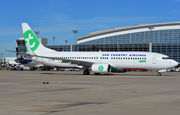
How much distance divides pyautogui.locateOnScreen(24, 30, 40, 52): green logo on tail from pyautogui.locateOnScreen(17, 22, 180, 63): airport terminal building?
44.4 meters

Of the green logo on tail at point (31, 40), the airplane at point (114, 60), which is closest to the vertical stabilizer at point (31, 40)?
the green logo on tail at point (31, 40)

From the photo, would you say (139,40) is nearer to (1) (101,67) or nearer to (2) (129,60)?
(2) (129,60)

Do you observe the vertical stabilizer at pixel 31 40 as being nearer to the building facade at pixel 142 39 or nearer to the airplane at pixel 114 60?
the airplane at pixel 114 60

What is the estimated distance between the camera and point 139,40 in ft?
333

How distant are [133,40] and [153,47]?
2191 cm

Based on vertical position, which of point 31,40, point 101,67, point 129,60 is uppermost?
point 31,40

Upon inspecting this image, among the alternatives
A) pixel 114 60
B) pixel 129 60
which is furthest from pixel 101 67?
pixel 129 60

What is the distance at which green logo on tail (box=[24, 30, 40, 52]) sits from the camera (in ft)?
147

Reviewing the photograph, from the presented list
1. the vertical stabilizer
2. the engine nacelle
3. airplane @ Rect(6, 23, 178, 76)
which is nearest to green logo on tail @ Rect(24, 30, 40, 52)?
the vertical stabilizer

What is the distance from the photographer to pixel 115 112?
27.3 feet

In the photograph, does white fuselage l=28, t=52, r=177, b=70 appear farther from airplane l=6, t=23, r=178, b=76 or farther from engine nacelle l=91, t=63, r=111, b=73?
engine nacelle l=91, t=63, r=111, b=73

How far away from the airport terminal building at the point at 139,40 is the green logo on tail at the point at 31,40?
4444cm

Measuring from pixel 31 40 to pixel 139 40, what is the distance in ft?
213

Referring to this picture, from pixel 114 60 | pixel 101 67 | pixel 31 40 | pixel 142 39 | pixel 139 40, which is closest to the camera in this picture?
pixel 101 67
